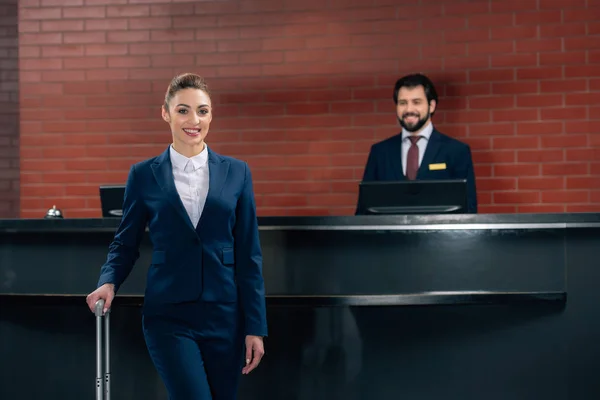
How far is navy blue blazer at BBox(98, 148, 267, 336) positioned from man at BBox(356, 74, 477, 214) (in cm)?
202

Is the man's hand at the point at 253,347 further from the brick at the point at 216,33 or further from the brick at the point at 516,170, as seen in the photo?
the brick at the point at 216,33

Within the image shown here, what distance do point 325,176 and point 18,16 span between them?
88.7 inches

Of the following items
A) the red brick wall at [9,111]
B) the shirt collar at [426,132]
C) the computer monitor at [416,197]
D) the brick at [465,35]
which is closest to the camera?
the computer monitor at [416,197]

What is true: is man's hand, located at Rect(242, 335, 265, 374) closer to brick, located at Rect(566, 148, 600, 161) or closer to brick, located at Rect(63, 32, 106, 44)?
brick, located at Rect(566, 148, 600, 161)

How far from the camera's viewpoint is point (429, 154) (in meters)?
3.72

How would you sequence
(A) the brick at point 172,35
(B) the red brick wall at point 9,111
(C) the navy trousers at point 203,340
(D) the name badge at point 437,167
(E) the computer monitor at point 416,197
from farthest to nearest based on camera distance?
(B) the red brick wall at point 9,111 < (A) the brick at point 172,35 < (D) the name badge at point 437,167 < (E) the computer monitor at point 416,197 < (C) the navy trousers at point 203,340

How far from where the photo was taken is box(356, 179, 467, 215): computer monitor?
8.50 feet

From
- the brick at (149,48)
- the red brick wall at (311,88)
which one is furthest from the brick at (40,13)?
the brick at (149,48)

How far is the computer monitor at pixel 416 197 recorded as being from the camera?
102 inches

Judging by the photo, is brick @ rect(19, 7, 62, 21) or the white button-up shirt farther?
brick @ rect(19, 7, 62, 21)

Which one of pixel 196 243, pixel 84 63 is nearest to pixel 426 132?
pixel 84 63

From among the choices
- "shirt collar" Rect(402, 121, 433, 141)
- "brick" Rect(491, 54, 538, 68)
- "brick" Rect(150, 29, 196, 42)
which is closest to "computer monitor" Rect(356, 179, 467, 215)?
"shirt collar" Rect(402, 121, 433, 141)

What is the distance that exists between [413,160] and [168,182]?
219cm

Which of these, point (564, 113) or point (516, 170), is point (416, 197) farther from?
point (564, 113)
